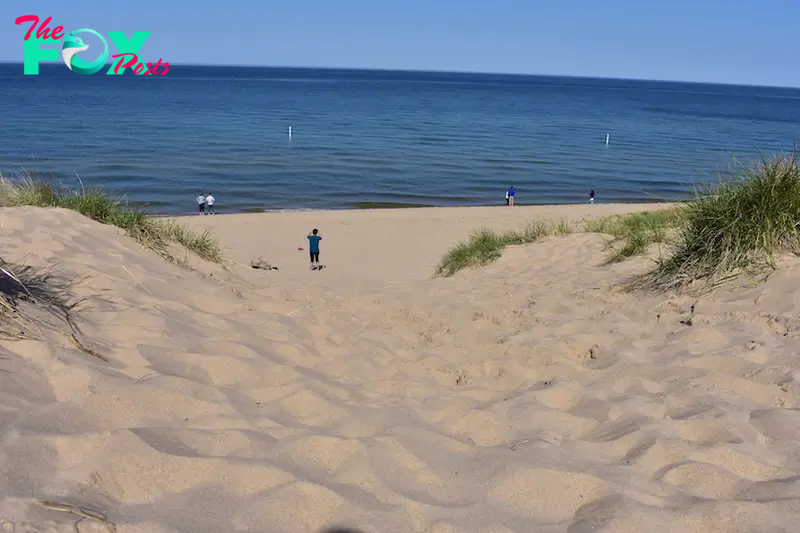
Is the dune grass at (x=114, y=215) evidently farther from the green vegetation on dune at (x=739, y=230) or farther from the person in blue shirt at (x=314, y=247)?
the green vegetation on dune at (x=739, y=230)

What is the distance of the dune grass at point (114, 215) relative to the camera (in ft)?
25.1

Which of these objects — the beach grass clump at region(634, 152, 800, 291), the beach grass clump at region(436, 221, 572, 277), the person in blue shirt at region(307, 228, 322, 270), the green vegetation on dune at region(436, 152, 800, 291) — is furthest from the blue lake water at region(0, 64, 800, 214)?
the person in blue shirt at region(307, 228, 322, 270)

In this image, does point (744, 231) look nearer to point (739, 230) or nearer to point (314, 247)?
point (739, 230)

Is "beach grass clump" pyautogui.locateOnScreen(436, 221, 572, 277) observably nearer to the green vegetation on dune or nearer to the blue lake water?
the blue lake water

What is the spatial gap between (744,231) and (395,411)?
380 cm

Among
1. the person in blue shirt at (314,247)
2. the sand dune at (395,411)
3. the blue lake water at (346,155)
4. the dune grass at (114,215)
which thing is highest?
the blue lake water at (346,155)

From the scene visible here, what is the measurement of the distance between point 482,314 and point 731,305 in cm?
215

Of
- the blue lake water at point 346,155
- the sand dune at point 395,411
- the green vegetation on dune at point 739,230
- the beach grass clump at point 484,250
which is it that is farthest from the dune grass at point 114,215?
the blue lake water at point 346,155

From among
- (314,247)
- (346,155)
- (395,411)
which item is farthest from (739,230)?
(346,155)

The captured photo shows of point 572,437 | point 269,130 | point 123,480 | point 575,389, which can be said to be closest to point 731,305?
point 575,389

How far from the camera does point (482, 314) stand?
6.16m

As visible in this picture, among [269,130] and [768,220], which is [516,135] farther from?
[768,220]

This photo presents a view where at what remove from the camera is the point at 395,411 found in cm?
370

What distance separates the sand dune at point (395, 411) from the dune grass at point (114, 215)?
1.18 m
